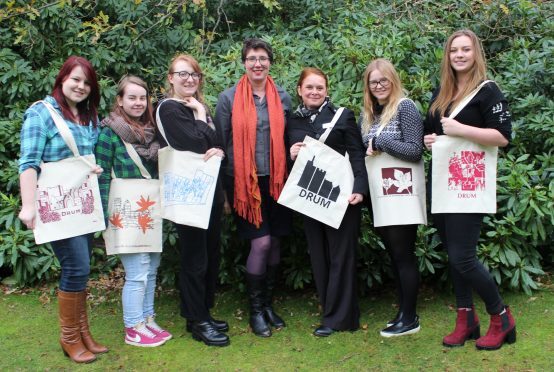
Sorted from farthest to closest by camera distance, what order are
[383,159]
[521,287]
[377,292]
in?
[377,292], [521,287], [383,159]

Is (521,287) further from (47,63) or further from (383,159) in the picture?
(47,63)

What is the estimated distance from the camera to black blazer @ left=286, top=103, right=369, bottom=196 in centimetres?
439

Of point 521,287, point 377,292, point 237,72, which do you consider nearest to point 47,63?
point 237,72

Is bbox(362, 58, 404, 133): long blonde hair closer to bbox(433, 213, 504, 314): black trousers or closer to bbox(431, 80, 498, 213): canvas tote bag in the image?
bbox(431, 80, 498, 213): canvas tote bag

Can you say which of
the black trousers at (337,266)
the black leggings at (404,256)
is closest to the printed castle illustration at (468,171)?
the black leggings at (404,256)

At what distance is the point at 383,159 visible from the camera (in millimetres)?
4238

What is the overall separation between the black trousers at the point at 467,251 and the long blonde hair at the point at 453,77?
71cm

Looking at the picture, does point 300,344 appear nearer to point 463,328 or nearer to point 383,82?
point 463,328

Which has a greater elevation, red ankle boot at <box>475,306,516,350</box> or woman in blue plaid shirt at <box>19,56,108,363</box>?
woman in blue plaid shirt at <box>19,56,108,363</box>

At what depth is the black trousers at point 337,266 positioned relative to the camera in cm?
447

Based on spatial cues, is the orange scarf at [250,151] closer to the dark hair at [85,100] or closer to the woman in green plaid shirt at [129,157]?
the woman in green plaid shirt at [129,157]

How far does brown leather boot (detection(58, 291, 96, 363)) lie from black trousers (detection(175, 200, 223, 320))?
752 mm

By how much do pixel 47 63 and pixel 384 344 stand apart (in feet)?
17.7

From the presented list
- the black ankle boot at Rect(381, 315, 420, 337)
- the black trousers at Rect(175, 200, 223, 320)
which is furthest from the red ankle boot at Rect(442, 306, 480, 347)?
the black trousers at Rect(175, 200, 223, 320)
